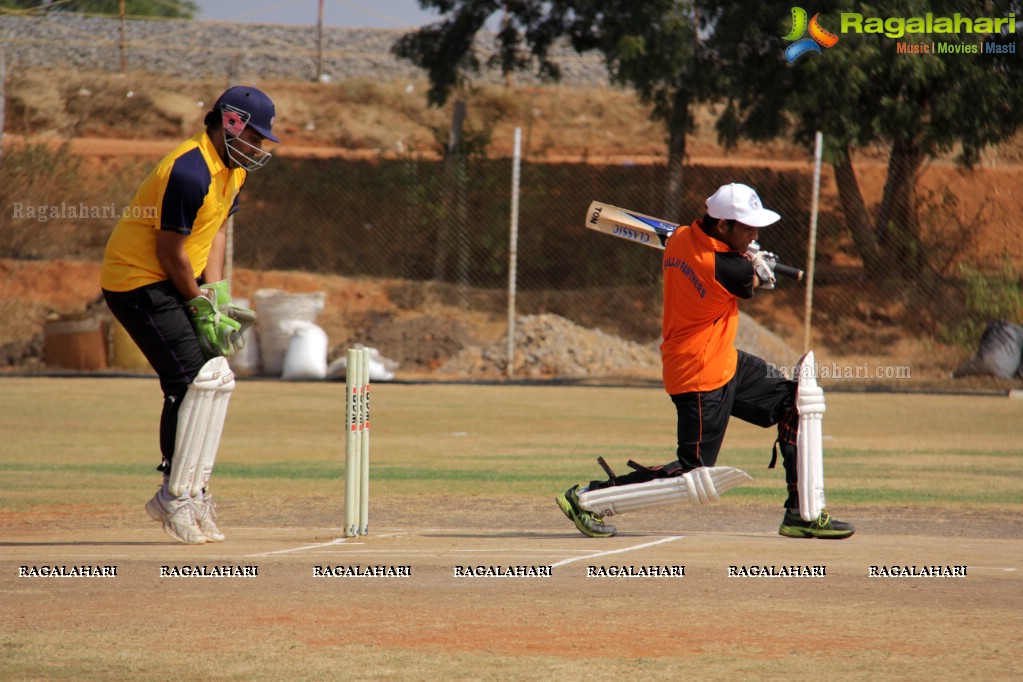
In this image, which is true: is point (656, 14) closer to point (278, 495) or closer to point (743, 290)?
point (278, 495)

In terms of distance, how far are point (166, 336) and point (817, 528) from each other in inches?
144

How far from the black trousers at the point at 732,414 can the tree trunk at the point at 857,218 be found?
18.2 m

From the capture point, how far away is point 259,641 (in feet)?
15.6

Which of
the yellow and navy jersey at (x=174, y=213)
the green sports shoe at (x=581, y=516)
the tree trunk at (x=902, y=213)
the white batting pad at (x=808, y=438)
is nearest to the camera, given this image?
the yellow and navy jersey at (x=174, y=213)

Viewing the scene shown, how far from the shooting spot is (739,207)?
6648 millimetres

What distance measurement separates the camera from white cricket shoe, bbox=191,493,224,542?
6895 millimetres

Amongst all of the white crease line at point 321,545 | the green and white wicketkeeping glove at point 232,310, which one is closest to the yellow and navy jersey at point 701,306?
the white crease line at point 321,545

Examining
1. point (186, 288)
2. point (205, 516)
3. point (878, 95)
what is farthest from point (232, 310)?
point (878, 95)

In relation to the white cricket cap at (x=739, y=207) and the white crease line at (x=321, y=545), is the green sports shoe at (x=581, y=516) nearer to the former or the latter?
the white crease line at (x=321, y=545)

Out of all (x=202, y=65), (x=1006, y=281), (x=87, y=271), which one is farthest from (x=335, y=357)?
(x=202, y=65)

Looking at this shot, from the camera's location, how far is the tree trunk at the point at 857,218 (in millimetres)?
24891

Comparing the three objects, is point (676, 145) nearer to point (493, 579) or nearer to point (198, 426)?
point (198, 426)

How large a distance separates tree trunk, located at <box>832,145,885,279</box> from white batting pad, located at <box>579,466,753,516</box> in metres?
18.7

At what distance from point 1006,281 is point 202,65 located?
30.9m
